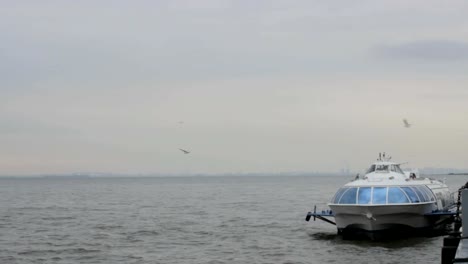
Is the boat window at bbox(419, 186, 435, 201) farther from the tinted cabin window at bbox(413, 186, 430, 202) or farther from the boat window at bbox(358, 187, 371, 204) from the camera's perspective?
the boat window at bbox(358, 187, 371, 204)

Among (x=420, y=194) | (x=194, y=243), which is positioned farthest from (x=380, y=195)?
(x=194, y=243)

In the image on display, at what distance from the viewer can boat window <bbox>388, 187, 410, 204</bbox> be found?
3791 cm

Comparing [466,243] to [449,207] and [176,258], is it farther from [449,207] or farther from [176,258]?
[449,207]

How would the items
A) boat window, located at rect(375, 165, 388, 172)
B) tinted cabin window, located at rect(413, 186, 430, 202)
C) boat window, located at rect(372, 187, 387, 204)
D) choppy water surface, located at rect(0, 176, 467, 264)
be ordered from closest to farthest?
choppy water surface, located at rect(0, 176, 467, 264) → boat window, located at rect(372, 187, 387, 204) → tinted cabin window, located at rect(413, 186, 430, 202) → boat window, located at rect(375, 165, 388, 172)

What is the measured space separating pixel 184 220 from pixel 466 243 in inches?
1610

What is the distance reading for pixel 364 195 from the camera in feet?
126

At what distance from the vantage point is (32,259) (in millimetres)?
35750

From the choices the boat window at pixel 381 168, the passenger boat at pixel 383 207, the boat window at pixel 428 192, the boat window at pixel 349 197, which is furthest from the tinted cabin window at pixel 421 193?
the boat window at pixel 349 197

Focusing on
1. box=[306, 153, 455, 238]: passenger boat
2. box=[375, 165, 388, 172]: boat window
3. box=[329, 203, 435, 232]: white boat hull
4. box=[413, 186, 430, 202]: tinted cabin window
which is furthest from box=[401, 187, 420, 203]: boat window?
box=[375, 165, 388, 172]: boat window

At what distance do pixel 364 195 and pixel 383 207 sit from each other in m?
1.44

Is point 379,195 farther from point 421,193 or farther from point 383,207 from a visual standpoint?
point 421,193

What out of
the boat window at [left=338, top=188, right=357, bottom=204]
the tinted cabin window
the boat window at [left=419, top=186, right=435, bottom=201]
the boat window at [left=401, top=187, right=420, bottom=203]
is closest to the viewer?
the boat window at [left=338, top=188, right=357, bottom=204]

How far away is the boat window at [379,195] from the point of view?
3769 centimetres

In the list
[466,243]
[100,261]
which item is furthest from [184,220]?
[466,243]
